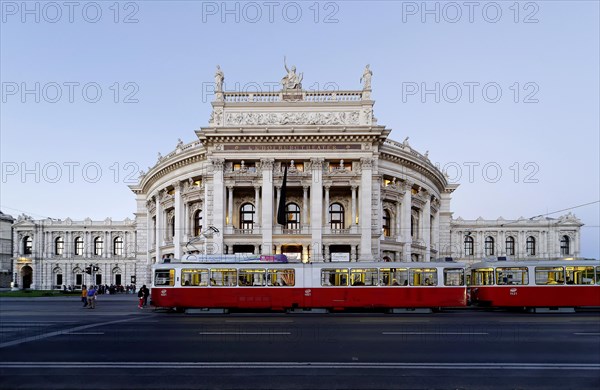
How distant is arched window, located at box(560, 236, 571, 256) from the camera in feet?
281

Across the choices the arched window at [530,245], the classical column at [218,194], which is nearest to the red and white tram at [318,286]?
the classical column at [218,194]

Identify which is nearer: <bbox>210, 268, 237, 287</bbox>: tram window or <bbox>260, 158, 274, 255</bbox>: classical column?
<bbox>210, 268, 237, 287</bbox>: tram window

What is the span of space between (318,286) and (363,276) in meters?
2.59

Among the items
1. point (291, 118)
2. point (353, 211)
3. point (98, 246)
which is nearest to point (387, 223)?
point (353, 211)

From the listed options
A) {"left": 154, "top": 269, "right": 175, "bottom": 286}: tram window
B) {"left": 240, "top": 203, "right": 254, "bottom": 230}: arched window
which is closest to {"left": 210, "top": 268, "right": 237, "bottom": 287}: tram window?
{"left": 154, "top": 269, "right": 175, "bottom": 286}: tram window

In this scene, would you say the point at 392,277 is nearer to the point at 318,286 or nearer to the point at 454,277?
the point at 454,277

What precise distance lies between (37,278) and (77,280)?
280 inches

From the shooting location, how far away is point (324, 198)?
1962 inches

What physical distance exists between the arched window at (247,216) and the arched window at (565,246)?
55892 mm

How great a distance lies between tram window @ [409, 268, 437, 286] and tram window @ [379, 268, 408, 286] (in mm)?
352

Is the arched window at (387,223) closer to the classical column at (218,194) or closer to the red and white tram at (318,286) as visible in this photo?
the classical column at (218,194)

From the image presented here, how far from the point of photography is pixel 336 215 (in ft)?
172

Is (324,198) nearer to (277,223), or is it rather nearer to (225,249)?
(277,223)

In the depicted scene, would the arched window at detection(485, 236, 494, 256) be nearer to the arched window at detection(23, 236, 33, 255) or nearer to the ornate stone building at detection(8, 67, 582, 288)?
the ornate stone building at detection(8, 67, 582, 288)
